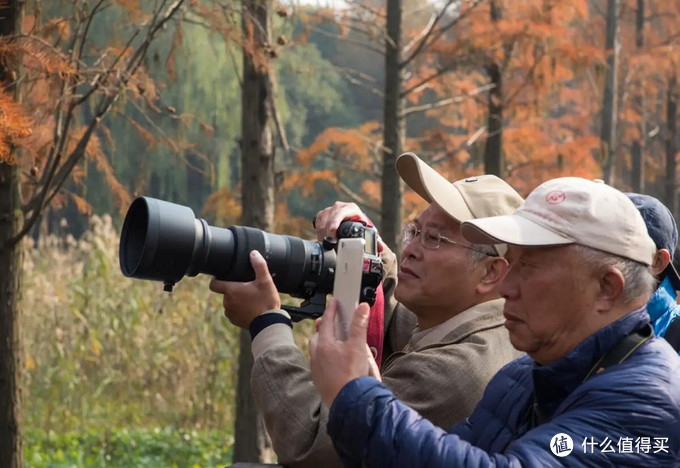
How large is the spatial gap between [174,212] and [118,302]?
22.7 ft

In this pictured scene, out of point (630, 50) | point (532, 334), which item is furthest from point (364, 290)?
point (630, 50)

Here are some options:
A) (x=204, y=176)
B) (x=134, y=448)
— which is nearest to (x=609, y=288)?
(x=134, y=448)

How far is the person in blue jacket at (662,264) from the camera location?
118 inches

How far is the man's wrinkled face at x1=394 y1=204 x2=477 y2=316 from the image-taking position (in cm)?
287

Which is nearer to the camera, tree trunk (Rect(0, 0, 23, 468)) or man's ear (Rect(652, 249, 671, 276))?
man's ear (Rect(652, 249, 671, 276))

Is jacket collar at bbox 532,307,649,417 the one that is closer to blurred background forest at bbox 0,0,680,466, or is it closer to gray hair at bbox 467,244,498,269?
gray hair at bbox 467,244,498,269

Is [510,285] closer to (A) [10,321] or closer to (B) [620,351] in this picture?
(B) [620,351]

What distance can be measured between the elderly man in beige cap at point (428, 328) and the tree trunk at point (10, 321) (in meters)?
1.76

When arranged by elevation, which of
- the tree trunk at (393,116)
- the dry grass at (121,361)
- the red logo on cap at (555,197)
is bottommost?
the dry grass at (121,361)

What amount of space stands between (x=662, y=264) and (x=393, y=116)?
516 cm

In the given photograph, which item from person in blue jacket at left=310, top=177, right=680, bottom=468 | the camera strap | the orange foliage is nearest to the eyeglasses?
person in blue jacket at left=310, top=177, right=680, bottom=468

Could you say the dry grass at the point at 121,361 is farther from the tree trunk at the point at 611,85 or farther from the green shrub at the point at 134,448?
the tree trunk at the point at 611,85

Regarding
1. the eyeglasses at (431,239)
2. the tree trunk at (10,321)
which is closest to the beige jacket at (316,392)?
the eyeglasses at (431,239)

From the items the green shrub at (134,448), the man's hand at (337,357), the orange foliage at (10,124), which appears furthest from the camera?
the green shrub at (134,448)
